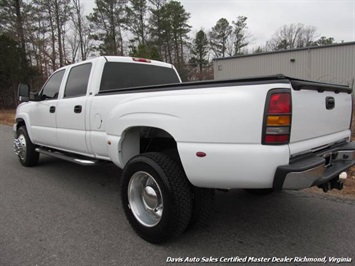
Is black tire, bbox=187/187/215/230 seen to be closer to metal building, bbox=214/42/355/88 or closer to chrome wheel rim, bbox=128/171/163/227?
chrome wheel rim, bbox=128/171/163/227

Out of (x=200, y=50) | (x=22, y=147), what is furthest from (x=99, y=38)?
(x=22, y=147)

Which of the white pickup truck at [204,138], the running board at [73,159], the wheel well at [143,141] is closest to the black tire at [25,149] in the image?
the running board at [73,159]

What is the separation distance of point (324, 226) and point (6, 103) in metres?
29.6

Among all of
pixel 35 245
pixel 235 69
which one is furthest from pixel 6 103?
pixel 35 245

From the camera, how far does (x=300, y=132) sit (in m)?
2.53

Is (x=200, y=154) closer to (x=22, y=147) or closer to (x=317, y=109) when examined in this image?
(x=317, y=109)

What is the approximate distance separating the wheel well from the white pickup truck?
0.04 ft

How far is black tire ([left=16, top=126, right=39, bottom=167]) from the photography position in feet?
19.4

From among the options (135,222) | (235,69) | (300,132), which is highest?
(235,69)

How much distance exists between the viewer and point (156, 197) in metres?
2.99

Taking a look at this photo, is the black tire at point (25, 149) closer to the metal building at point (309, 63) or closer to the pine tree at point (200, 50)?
the metal building at point (309, 63)

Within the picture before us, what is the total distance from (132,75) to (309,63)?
20.4 metres

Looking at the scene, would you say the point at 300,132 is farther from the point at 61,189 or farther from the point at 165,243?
the point at 61,189

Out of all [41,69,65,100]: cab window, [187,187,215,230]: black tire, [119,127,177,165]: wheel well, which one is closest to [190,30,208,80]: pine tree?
[41,69,65,100]: cab window
